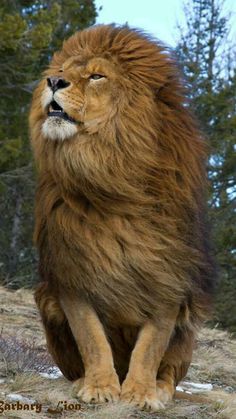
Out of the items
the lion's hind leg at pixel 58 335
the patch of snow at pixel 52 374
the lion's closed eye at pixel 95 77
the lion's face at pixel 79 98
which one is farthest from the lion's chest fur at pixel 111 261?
the patch of snow at pixel 52 374

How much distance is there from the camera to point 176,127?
4734 mm

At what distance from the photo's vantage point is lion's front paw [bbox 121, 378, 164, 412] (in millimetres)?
4461

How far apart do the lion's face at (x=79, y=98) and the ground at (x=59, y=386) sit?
1.40 meters

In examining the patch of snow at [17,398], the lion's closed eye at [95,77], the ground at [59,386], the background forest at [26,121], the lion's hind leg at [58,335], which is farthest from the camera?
the background forest at [26,121]

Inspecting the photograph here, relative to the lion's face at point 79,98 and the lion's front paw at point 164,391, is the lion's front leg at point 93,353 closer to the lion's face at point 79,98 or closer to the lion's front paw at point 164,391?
the lion's front paw at point 164,391

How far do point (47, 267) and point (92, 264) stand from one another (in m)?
0.28

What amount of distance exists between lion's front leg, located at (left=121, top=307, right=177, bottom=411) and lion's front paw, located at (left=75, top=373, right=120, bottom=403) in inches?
2.0

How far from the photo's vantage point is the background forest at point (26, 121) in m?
13.0

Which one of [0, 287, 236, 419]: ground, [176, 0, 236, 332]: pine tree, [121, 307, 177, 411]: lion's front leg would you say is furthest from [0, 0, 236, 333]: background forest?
[121, 307, 177, 411]: lion's front leg

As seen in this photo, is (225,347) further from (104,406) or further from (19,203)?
(19,203)

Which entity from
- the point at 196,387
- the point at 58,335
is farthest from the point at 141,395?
the point at 196,387

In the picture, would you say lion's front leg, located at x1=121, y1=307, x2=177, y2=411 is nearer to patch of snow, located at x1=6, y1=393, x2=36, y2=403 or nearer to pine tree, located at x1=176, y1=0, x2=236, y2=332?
patch of snow, located at x1=6, y1=393, x2=36, y2=403

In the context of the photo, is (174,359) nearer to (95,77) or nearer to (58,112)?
(58,112)

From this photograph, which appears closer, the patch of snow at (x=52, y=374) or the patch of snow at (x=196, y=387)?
the patch of snow at (x=52, y=374)
